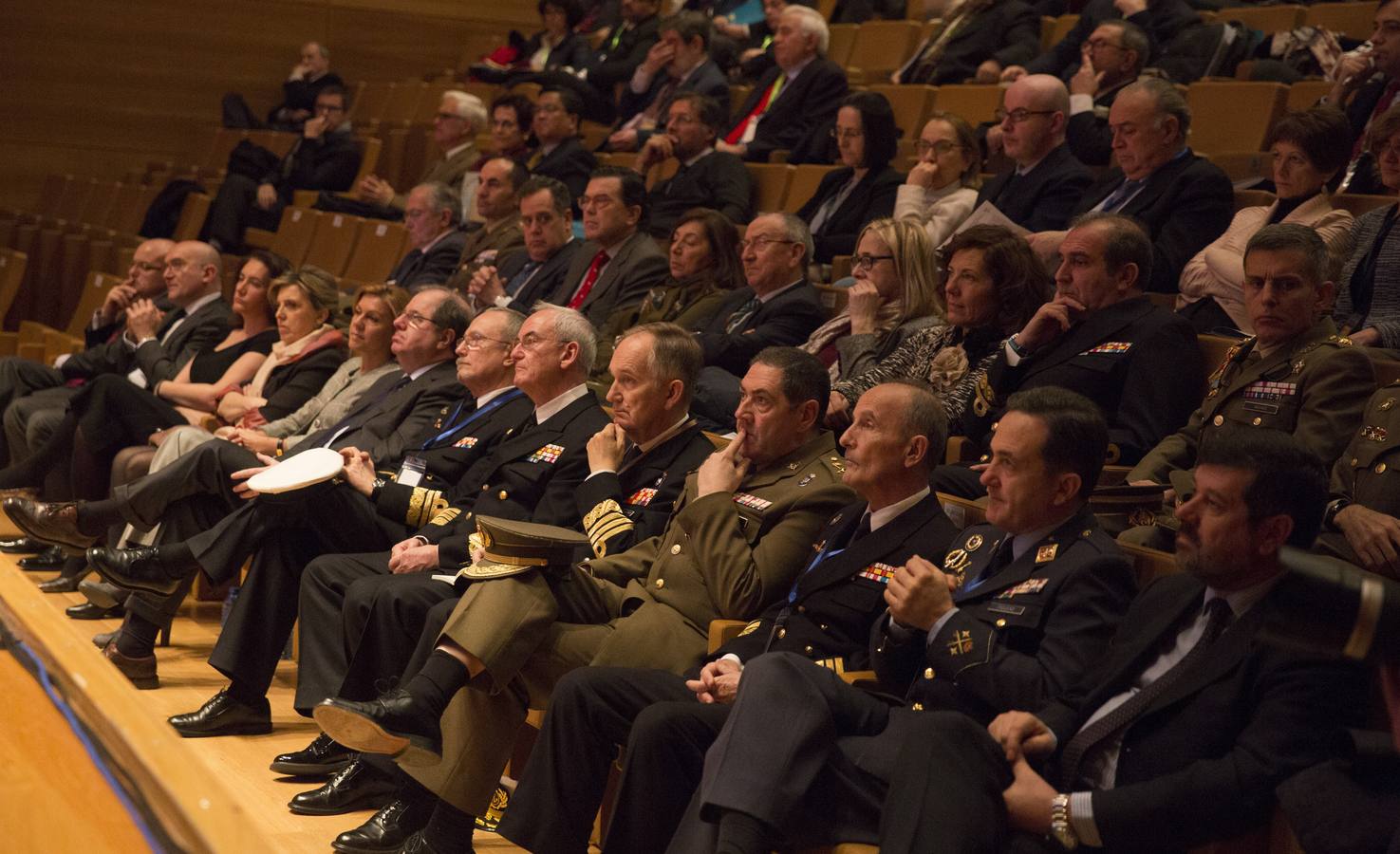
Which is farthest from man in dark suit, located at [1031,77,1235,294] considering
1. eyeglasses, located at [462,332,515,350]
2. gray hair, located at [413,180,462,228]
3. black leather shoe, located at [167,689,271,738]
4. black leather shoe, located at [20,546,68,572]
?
black leather shoe, located at [20,546,68,572]

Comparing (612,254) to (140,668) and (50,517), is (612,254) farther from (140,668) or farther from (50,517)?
(140,668)

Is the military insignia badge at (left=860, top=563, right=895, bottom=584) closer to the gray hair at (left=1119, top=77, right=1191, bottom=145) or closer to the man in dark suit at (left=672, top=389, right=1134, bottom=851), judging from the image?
the man in dark suit at (left=672, top=389, right=1134, bottom=851)

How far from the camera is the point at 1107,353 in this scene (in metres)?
2.59

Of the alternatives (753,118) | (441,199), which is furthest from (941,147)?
(441,199)

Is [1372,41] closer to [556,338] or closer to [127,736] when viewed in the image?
[556,338]

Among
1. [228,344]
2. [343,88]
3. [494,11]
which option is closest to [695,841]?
[228,344]

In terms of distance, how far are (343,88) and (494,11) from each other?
5.57ft

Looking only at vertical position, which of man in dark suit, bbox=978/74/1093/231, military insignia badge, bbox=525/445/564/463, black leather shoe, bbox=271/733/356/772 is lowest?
black leather shoe, bbox=271/733/356/772

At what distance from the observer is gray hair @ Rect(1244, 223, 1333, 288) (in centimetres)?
227

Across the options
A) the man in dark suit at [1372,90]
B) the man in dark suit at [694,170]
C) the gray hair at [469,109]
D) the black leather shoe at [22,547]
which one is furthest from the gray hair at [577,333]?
the gray hair at [469,109]

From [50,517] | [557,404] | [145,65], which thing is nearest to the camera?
[557,404]

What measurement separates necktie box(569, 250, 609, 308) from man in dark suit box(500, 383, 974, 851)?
1948mm

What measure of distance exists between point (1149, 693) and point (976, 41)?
143 inches

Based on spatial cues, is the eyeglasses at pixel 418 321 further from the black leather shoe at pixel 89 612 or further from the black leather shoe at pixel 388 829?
the black leather shoe at pixel 388 829
